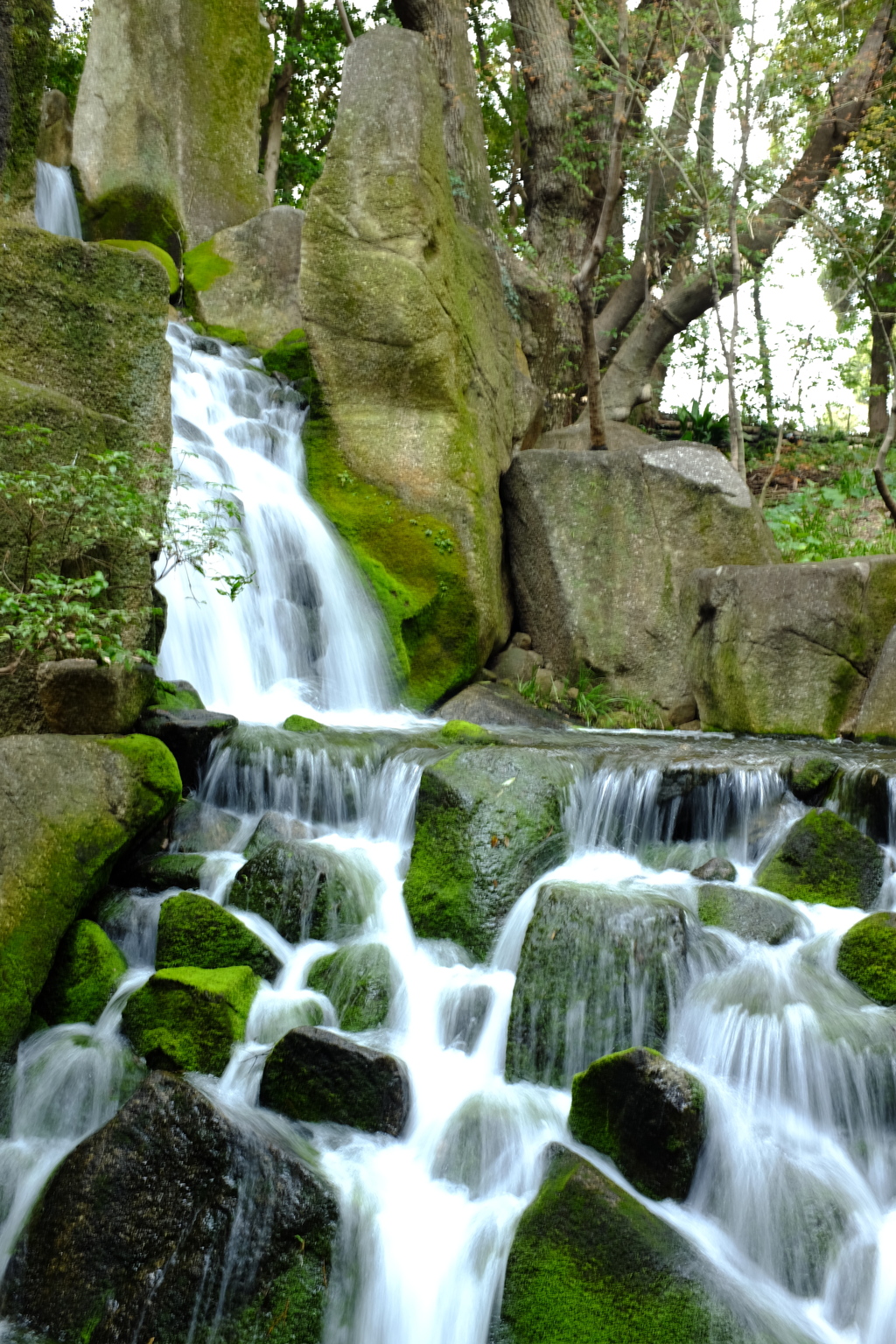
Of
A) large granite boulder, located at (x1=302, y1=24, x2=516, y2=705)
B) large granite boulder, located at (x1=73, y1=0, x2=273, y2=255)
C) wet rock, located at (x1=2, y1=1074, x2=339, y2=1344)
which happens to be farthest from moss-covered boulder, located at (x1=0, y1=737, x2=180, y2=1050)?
large granite boulder, located at (x1=73, y1=0, x2=273, y2=255)

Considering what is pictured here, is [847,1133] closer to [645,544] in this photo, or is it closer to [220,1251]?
[220,1251]

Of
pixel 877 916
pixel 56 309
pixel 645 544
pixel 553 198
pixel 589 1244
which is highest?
pixel 553 198

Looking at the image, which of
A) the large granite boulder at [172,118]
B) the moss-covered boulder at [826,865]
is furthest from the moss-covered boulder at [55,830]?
the large granite boulder at [172,118]

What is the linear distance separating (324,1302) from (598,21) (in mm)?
12664

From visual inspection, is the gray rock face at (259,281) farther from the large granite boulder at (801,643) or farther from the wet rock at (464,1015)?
the wet rock at (464,1015)

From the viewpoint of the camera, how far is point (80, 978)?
441 centimetres

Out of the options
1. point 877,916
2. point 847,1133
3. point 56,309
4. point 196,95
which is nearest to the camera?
point 847,1133

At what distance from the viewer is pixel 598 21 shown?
11.4 meters

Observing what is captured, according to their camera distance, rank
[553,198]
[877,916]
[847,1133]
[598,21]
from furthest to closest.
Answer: [553,198]
[598,21]
[877,916]
[847,1133]

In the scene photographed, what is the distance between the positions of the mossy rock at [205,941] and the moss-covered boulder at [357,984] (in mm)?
250

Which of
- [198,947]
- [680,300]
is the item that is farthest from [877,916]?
[680,300]

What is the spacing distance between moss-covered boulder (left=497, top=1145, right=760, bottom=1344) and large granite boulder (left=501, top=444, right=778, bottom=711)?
22.7 ft

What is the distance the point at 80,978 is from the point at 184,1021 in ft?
1.95

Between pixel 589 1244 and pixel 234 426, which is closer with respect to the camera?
pixel 589 1244
